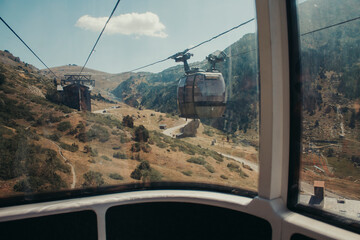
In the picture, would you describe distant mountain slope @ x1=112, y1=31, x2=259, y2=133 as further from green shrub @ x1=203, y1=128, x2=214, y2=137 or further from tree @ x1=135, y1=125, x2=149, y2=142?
tree @ x1=135, y1=125, x2=149, y2=142

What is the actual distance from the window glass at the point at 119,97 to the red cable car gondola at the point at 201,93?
0.08 ft

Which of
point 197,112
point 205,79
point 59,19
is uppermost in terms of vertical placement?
point 59,19

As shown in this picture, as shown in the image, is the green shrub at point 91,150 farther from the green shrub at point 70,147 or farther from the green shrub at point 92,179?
the green shrub at point 92,179

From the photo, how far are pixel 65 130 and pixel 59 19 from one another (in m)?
3.09

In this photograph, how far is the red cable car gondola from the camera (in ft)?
11.9

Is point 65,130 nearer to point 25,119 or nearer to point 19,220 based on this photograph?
point 25,119

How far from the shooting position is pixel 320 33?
154 centimetres

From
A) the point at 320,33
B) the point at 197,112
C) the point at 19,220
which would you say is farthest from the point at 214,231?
the point at 197,112

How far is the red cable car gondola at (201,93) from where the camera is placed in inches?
143

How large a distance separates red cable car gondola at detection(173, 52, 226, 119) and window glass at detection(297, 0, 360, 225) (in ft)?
6.96

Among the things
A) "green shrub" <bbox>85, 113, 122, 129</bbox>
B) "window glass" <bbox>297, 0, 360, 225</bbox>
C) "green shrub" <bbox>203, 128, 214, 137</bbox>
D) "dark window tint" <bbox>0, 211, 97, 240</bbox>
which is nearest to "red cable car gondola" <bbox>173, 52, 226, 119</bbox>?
"window glass" <bbox>297, 0, 360, 225</bbox>

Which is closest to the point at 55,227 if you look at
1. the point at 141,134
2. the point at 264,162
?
the point at 264,162

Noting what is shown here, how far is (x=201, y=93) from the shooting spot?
3.60m

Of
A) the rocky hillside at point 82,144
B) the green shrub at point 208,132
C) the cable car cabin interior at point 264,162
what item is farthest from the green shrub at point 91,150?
the green shrub at point 208,132
